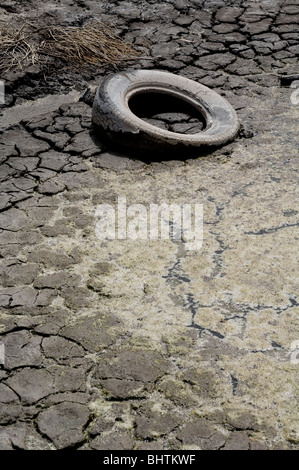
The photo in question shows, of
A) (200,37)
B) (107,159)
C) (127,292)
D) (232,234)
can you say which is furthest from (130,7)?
(127,292)

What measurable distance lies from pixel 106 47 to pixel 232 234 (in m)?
2.76

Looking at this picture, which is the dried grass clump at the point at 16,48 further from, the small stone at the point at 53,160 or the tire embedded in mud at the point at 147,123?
the small stone at the point at 53,160

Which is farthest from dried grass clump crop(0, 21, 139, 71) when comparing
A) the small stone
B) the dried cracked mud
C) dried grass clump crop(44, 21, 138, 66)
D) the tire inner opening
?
the small stone

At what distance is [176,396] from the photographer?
2.85 meters

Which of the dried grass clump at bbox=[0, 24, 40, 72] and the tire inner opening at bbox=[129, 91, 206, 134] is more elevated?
the dried grass clump at bbox=[0, 24, 40, 72]

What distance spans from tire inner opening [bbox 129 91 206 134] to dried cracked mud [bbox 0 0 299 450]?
34 centimetres

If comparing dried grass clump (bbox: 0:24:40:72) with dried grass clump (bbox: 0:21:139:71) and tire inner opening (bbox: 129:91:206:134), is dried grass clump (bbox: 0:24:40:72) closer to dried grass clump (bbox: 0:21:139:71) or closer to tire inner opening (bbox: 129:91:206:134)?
dried grass clump (bbox: 0:21:139:71)

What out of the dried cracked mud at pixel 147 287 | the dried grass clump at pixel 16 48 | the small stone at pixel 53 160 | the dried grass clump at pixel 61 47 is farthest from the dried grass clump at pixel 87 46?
the small stone at pixel 53 160

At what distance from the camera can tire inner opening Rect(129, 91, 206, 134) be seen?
4980 mm

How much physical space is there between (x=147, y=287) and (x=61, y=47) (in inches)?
121

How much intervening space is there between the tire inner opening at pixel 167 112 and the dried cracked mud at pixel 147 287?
34 cm

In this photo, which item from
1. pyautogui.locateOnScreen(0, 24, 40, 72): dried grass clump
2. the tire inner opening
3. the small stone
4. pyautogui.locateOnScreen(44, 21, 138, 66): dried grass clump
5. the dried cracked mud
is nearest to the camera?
the dried cracked mud
